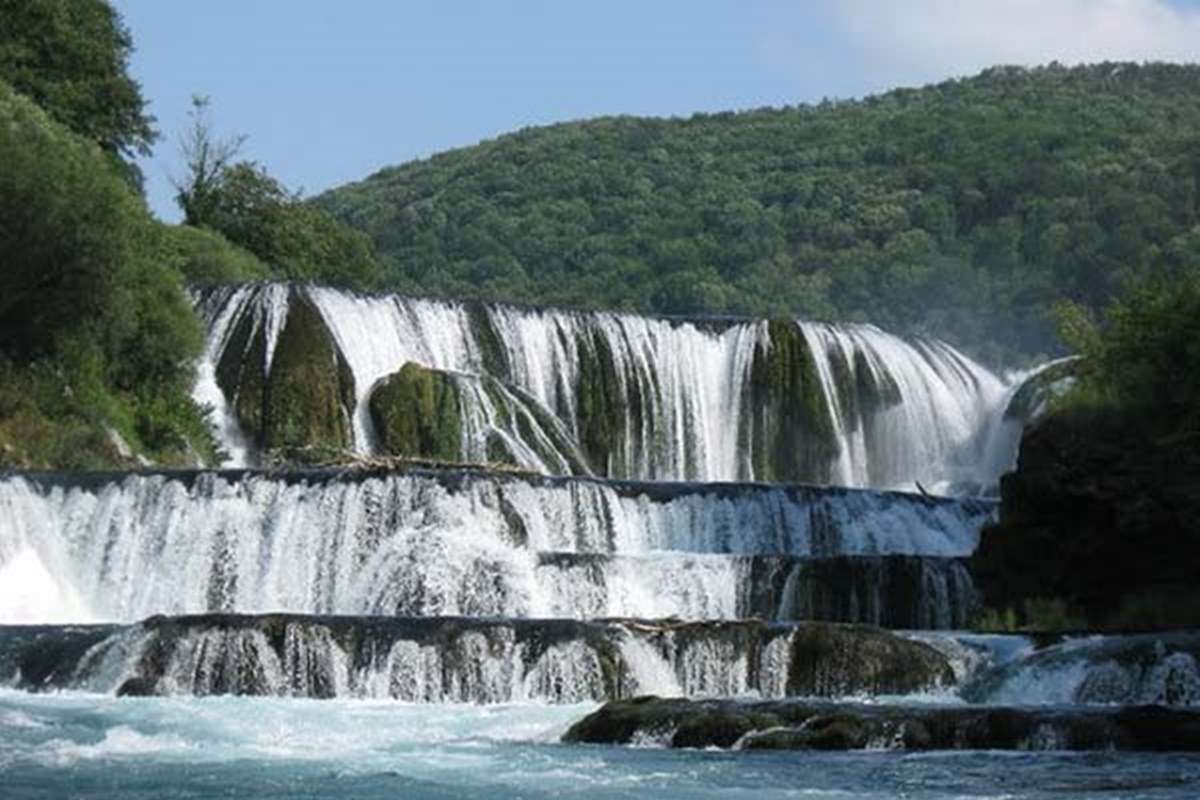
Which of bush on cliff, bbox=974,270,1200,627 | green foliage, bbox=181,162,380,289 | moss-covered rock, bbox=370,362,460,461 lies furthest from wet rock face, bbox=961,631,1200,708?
green foliage, bbox=181,162,380,289

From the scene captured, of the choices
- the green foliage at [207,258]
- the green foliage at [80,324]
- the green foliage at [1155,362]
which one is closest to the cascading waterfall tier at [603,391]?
the green foliage at [80,324]

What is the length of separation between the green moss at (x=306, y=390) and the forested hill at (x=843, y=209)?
1713 inches

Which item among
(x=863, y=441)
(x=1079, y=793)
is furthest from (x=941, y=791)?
(x=863, y=441)

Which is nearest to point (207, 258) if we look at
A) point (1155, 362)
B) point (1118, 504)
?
point (1155, 362)

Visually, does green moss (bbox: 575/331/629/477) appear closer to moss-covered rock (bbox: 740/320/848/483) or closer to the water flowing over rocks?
the water flowing over rocks

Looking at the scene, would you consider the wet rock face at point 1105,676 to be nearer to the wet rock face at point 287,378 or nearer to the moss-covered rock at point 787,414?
the wet rock face at point 287,378

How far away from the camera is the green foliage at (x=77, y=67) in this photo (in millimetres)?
57656

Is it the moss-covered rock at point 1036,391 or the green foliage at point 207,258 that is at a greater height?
the green foliage at point 207,258

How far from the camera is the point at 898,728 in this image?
82.0 feet

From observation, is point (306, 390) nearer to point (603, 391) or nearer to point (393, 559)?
point (603, 391)

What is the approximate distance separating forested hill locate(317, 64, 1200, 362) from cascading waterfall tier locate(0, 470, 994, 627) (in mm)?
52510

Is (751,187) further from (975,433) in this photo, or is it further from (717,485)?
(717,485)

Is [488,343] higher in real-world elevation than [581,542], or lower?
higher

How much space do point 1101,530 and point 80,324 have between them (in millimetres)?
18690
